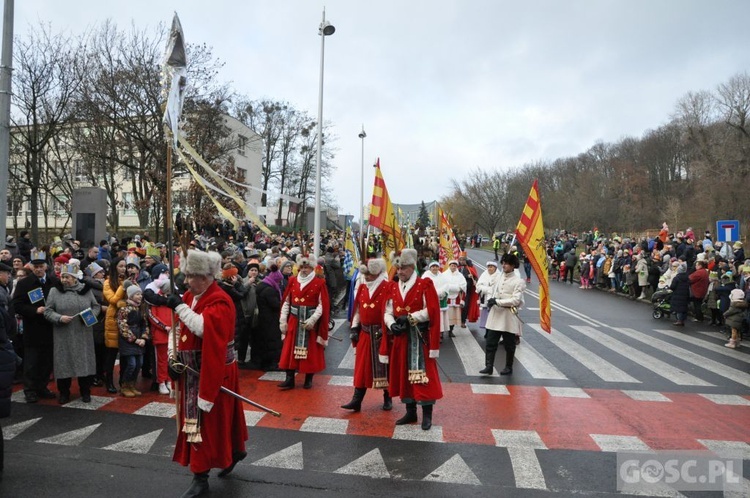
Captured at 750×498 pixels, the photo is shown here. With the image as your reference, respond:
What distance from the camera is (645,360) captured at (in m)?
10.2

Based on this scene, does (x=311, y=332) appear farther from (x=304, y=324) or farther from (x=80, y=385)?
(x=80, y=385)

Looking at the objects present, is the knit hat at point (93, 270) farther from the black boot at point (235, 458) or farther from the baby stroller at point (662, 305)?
the baby stroller at point (662, 305)

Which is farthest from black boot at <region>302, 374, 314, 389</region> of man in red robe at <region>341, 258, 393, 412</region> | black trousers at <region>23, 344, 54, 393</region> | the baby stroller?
the baby stroller

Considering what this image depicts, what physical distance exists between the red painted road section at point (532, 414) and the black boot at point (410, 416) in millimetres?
122

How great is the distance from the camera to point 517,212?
2534 inches

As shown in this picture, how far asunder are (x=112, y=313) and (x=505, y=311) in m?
5.64

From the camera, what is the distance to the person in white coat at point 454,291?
1196cm

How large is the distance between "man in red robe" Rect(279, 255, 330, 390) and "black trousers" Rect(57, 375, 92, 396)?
96.0 inches

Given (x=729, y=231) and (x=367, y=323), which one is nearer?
(x=367, y=323)

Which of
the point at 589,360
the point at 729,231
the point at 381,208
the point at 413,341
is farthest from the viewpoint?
the point at 729,231

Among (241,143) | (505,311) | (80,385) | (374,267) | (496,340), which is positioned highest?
(241,143)

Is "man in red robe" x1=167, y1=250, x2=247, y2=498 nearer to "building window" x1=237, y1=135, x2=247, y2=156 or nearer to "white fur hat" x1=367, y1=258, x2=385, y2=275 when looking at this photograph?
"white fur hat" x1=367, y1=258, x2=385, y2=275

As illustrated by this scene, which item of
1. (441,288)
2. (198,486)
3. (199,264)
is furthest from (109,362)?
(441,288)

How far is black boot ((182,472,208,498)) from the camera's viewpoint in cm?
429
